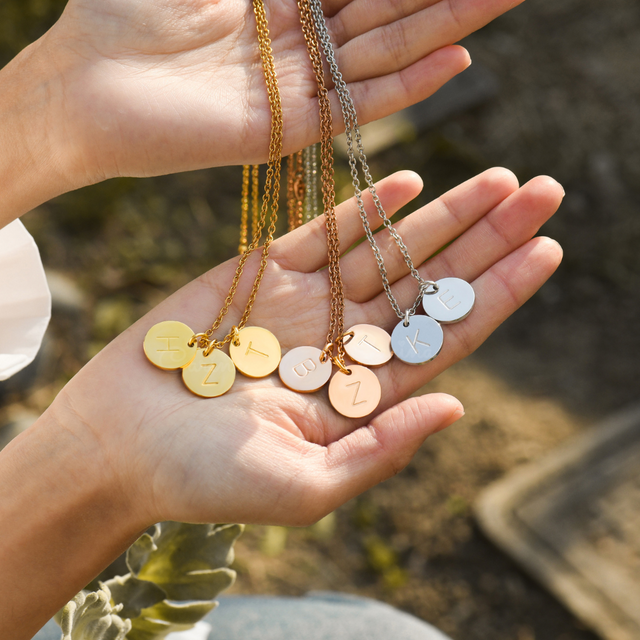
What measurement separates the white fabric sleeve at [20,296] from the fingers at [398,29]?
116cm

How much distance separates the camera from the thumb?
1.54m

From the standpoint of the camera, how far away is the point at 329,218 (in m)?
1.98

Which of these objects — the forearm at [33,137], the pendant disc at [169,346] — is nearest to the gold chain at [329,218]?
the pendant disc at [169,346]

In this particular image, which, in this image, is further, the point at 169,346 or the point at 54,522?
the point at 169,346

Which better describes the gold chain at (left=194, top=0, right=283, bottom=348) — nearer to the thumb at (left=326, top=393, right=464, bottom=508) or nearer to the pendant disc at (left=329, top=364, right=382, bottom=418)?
the pendant disc at (left=329, top=364, right=382, bottom=418)

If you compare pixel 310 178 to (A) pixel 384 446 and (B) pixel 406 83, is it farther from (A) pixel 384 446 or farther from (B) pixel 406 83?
(A) pixel 384 446

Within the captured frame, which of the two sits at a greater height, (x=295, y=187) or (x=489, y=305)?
(x=295, y=187)

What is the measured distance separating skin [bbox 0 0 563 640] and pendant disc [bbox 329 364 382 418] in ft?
0.14

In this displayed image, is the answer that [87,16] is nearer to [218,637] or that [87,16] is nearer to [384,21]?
[384,21]

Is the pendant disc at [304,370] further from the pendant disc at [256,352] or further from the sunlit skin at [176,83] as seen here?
the sunlit skin at [176,83]

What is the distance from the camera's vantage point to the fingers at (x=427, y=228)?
189 cm

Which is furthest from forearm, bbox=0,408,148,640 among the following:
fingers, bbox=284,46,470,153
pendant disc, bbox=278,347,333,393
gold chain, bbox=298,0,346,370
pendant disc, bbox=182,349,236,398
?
fingers, bbox=284,46,470,153

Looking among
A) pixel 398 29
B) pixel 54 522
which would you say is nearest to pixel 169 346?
pixel 54 522

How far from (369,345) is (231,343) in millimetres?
416
